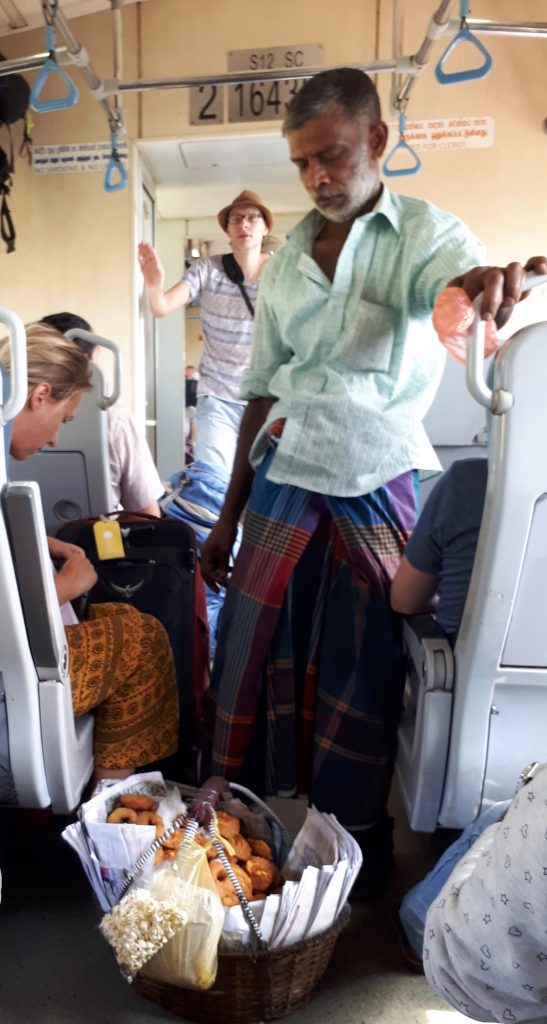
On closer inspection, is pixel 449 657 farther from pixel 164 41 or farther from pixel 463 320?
pixel 164 41

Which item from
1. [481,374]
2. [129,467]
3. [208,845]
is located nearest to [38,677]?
[208,845]

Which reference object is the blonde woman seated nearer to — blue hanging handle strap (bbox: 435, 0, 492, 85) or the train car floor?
the train car floor

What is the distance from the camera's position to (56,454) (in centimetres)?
218

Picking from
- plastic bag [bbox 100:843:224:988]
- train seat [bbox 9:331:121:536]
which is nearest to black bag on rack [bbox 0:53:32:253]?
train seat [bbox 9:331:121:536]

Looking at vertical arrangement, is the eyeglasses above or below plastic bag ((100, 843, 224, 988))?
above

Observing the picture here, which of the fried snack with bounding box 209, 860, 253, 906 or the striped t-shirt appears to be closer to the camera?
the fried snack with bounding box 209, 860, 253, 906

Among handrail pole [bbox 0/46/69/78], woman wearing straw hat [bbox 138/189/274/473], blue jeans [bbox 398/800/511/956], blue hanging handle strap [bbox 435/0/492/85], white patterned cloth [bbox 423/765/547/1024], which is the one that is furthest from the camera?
woman wearing straw hat [bbox 138/189/274/473]

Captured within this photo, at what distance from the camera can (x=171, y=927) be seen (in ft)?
3.97

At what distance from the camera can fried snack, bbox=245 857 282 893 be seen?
1417 millimetres

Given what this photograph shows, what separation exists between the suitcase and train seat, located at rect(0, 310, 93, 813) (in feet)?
1.83

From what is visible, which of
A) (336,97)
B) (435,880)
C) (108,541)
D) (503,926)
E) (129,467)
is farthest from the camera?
(129,467)

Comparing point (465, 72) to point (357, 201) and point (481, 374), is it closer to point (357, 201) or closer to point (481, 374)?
point (357, 201)

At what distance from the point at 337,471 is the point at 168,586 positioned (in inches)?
25.4

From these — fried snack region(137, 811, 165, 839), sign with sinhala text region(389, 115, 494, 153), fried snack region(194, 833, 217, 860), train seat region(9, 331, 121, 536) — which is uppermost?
sign with sinhala text region(389, 115, 494, 153)
